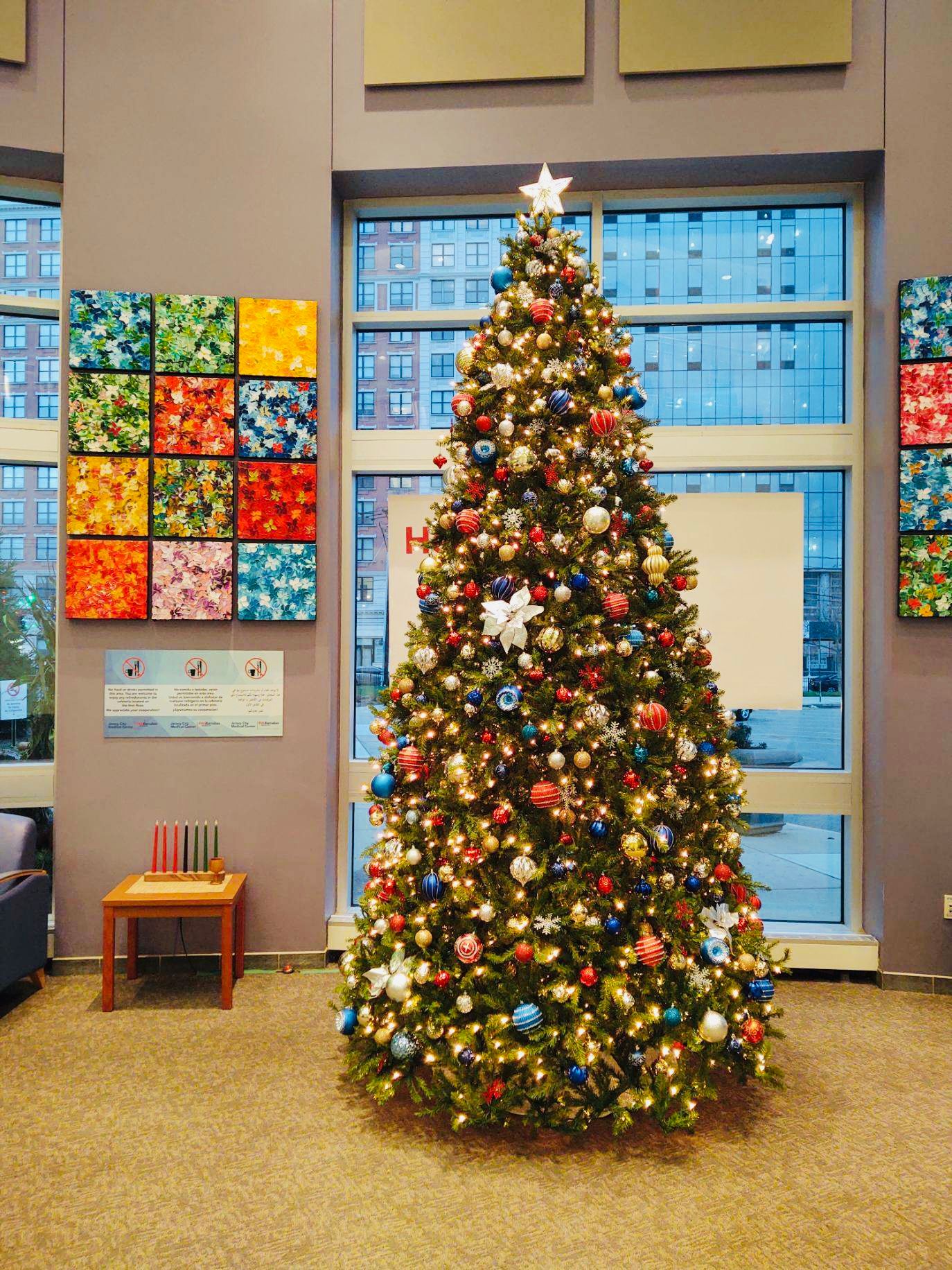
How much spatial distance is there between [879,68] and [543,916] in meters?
3.92

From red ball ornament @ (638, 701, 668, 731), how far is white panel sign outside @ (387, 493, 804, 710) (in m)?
1.52

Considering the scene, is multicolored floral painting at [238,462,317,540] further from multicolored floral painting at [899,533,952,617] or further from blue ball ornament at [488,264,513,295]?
multicolored floral painting at [899,533,952,617]

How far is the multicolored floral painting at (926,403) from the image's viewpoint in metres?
3.53

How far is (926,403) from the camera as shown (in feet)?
11.6

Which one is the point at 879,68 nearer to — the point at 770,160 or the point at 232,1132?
the point at 770,160

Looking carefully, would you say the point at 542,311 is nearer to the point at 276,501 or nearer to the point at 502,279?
the point at 502,279

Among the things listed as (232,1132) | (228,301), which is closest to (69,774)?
(232,1132)

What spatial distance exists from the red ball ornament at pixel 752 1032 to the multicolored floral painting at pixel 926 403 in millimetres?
2581

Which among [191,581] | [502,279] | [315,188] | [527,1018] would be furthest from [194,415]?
[527,1018]

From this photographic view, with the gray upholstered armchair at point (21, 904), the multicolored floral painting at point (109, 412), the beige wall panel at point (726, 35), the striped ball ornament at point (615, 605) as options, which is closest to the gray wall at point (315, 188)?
the beige wall panel at point (726, 35)

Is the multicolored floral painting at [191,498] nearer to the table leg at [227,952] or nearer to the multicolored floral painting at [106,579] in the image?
the multicolored floral painting at [106,579]

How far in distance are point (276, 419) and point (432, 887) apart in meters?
2.32

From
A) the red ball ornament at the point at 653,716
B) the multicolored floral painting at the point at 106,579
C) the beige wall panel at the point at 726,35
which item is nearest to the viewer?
the red ball ornament at the point at 653,716

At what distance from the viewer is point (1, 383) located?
3869 millimetres
